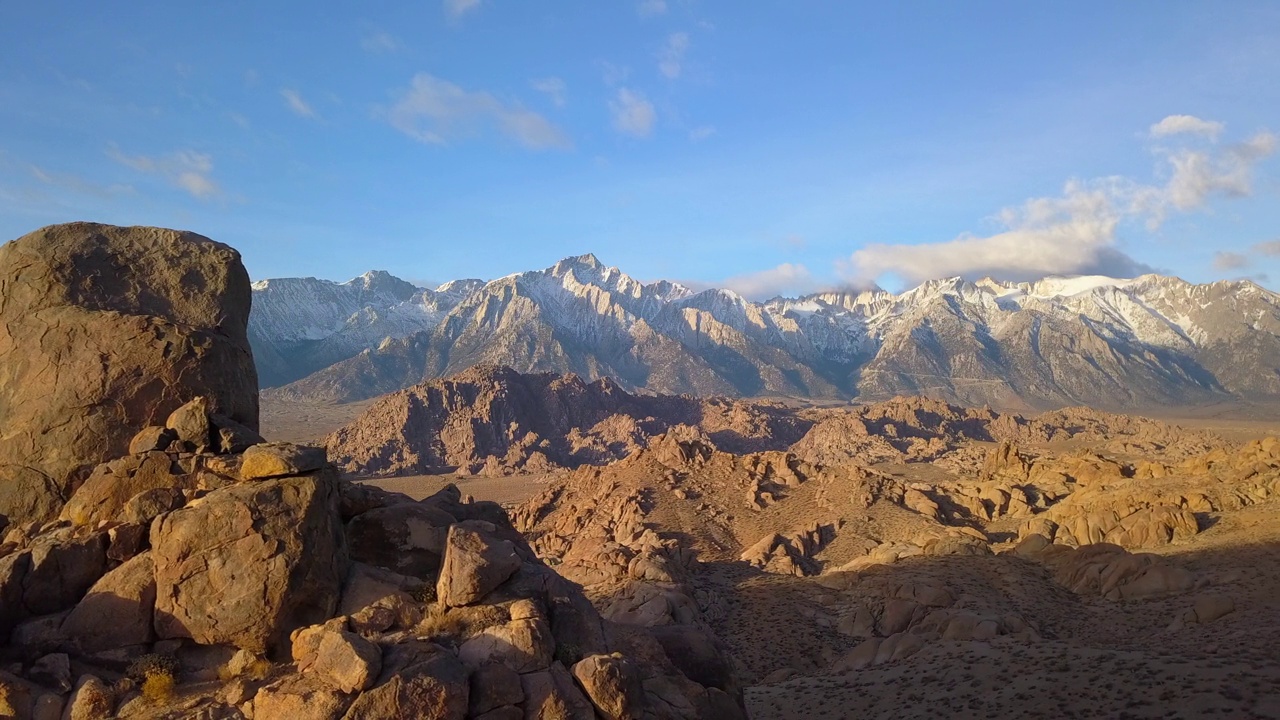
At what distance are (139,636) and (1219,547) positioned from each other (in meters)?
42.8

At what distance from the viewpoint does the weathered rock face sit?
16.7 metres

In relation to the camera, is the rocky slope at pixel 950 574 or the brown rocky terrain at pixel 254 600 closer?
the brown rocky terrain at pixel 254 600

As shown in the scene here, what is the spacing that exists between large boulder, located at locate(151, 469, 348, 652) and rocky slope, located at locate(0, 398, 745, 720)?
0.02 meters

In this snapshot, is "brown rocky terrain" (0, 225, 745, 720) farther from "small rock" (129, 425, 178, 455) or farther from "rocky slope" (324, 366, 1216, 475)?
"rocky slope" (324, 366, 1216, 475)

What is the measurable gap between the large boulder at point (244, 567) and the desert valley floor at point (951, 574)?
16855 mm

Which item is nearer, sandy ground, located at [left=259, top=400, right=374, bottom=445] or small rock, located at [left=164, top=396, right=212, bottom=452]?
small rock, located at [left=164, top=396, right=212, bottom=452]

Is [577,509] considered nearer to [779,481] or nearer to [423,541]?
[779,481]

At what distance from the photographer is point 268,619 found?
534 inches

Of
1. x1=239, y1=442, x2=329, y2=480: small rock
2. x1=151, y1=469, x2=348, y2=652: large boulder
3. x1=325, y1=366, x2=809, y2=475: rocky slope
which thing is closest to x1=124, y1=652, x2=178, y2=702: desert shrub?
x1=151, y1=469, x2=348, y2=652: large boulder

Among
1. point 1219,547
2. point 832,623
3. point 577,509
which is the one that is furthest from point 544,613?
point 577,509

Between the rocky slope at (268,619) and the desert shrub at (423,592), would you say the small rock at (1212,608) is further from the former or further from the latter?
the desert shrub at (423,592)

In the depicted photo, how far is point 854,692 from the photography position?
87.0ft

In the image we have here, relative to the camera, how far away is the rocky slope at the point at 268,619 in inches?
488

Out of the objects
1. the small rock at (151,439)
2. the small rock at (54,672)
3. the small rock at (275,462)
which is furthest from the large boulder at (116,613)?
the small rock at (151,439)
